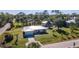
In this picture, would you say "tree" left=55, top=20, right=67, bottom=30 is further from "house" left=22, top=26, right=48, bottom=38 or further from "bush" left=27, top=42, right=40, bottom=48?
"bush" left=27, top=42, right=40, bottom=48

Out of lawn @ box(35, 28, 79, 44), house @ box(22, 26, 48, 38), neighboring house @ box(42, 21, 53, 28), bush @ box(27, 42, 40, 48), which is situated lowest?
bush @ box(27, 42, 40, 48)

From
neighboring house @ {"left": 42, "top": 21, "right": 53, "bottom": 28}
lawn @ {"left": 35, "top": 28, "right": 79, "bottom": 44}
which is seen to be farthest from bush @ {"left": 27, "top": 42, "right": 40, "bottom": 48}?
neighboring house @ {"left": 42, "top": 21, "right": 53, "bottom": 28}

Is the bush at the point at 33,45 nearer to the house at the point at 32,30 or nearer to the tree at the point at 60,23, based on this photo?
the house at the point at 32,30

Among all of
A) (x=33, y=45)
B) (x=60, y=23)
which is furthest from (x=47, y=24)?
(x=33, y=45)

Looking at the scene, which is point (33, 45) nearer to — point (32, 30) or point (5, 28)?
point (32, 30)
